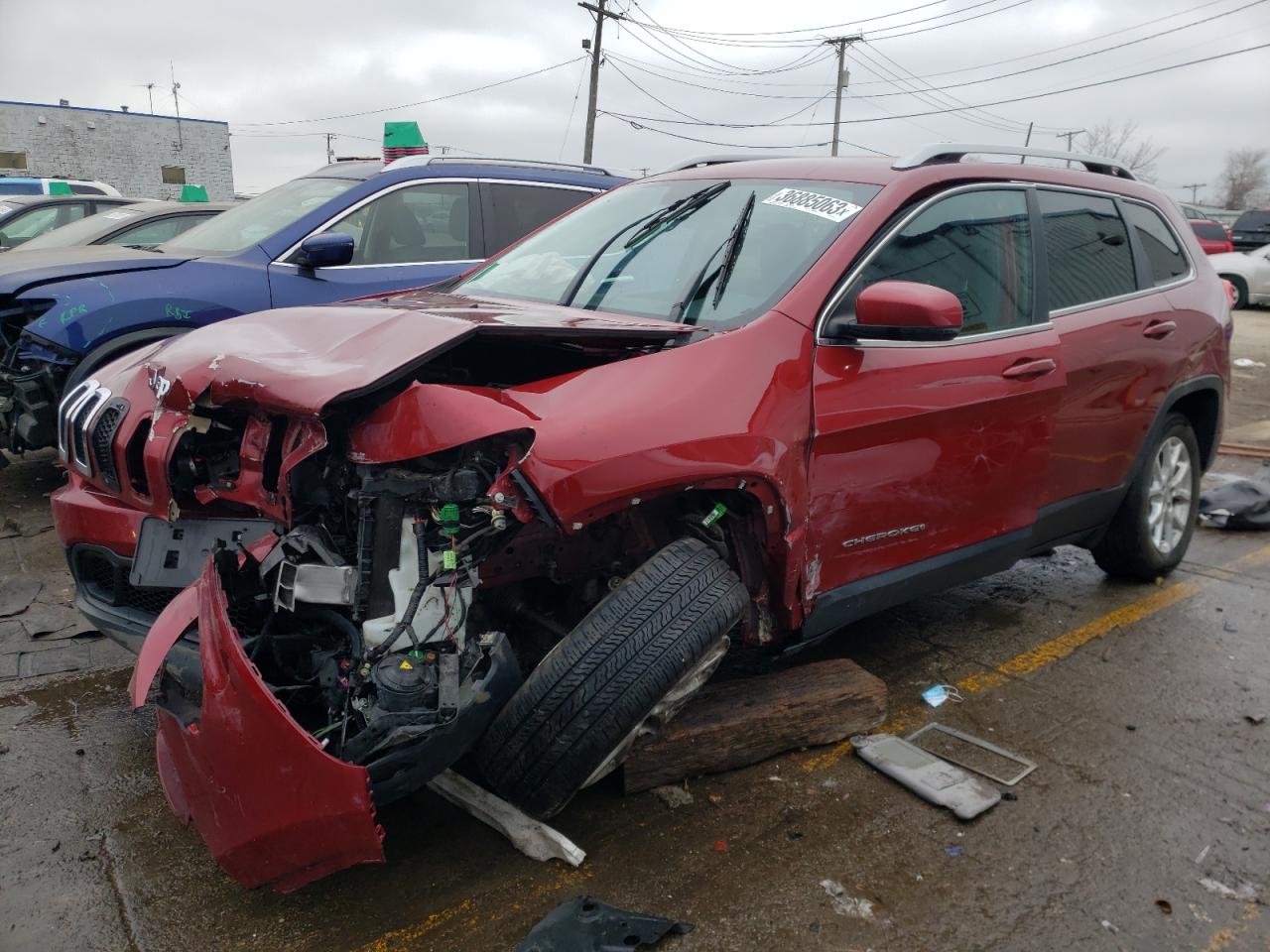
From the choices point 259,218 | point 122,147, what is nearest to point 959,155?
point 259,218

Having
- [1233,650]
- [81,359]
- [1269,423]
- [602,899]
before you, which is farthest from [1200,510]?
[81,359]

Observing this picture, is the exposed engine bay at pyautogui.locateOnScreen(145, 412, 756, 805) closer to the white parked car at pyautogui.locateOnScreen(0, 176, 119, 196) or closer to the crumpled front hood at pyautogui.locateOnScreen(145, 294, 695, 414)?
the crumpled front hood at pyautogui.locateOnScreen(145, 294, 695, 414)

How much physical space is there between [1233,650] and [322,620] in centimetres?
366

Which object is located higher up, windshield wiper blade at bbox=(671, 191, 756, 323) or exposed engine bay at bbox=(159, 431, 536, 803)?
windshield wiper blade at bbox=(671, 191, 756, 323)

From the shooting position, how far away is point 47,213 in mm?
10898

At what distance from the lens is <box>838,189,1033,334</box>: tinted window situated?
3.18 meters

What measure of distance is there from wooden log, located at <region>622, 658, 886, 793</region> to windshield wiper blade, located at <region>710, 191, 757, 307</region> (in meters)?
1.26

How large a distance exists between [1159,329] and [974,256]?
4.10ft

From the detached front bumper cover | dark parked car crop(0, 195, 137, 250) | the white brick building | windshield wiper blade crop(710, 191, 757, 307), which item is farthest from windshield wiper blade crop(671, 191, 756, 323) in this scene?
the white brick building

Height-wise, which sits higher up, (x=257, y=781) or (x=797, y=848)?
(x=257, y=781)

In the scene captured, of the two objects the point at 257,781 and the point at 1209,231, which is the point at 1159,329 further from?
the point at 1209,231

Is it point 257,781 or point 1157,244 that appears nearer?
point 257,781

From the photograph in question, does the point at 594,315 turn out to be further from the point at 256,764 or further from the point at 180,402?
the point at 256,764

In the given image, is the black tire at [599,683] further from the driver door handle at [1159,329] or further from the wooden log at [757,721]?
the driver door handle at [1159,329]
